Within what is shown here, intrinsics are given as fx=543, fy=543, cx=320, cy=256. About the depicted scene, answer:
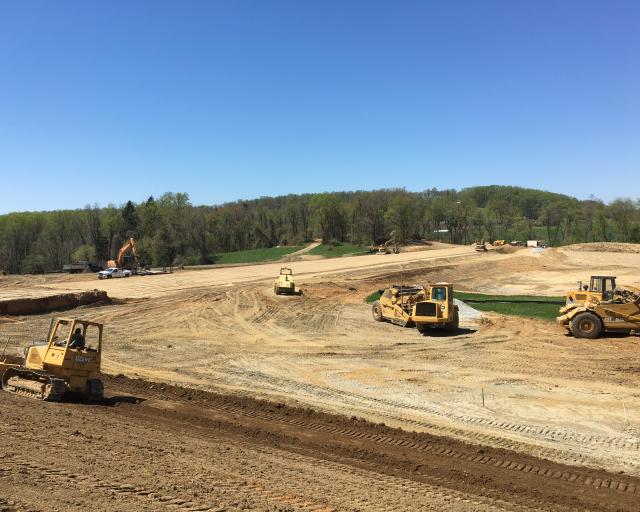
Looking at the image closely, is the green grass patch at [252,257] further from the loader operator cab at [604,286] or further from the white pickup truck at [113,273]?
the loader operator cab at [604,286]

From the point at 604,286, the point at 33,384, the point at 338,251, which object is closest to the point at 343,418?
the point at 33,384

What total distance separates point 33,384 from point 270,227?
117664mm

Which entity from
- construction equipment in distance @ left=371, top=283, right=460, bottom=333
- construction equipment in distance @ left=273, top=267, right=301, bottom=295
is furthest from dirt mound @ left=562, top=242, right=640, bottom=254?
construction equipment in distance @ left=371, top=283, right=460, bottom=333

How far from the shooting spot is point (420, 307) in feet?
77.3

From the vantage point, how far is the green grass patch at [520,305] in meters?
27.9

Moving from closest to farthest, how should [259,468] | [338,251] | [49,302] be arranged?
[259,468] < [49,302] < [338,251]

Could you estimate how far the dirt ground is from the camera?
7.96 metres

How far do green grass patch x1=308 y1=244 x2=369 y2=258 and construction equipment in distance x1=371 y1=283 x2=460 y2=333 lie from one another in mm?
61581

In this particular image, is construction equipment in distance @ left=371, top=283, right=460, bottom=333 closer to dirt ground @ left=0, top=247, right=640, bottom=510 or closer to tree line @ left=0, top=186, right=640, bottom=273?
dirt ground @ left=0, top=247, right=640, bottom=510

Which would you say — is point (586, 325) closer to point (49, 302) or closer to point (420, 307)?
point (420, 307)

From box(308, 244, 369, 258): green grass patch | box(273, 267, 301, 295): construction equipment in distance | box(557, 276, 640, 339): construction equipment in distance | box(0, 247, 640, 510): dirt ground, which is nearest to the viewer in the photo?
box(0, 247, 640, 510): dirt ground

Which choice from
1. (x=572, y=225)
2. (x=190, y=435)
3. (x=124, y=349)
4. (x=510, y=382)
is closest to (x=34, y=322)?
(x=124, y=349)

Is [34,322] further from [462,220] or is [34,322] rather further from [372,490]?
[462,220]

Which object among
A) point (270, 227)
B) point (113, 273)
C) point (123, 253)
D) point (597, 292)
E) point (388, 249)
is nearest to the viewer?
point (597, 292)
